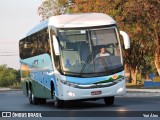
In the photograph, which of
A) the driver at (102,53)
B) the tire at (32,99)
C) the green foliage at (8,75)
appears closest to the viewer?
the driver at (102,53)

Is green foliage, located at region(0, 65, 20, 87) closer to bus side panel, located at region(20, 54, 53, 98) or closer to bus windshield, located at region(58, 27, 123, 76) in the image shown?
bus side panel, located at region(20, 54, 53, 98)

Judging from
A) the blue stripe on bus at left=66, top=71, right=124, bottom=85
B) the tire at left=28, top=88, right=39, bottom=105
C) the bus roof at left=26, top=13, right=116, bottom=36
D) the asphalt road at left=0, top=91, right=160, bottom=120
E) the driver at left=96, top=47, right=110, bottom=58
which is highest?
the bus roof at left=26, top=13, right=116, bottom=36

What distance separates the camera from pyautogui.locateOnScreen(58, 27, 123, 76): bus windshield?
21.6m

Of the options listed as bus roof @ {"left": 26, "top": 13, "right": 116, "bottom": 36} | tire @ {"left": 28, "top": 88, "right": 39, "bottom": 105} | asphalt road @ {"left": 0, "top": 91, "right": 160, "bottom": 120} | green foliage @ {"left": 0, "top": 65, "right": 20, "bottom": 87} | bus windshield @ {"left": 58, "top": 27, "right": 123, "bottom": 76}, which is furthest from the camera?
green foliage @ {"left": 0, "top": 65, "right": 20, "bottom": 87}

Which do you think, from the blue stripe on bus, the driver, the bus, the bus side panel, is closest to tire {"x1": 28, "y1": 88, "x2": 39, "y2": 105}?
the bus side panel

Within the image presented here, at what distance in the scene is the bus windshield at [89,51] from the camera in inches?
850

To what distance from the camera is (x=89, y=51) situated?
21.8m

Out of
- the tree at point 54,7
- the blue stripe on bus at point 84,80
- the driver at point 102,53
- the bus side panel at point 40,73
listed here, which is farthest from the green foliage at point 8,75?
the blue stripe on bus at point 84,80

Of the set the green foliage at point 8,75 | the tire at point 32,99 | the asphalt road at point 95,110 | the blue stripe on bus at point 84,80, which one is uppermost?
the blue stripe on bus at point 84,80

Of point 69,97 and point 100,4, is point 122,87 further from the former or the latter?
point 100,4

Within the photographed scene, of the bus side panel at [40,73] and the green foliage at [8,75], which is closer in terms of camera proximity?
the bus side panel at [40,73]

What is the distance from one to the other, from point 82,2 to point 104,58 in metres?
35.3

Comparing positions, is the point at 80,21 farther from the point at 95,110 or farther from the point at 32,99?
the point at 32,99

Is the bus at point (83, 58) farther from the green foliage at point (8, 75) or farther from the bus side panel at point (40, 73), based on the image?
the green foliage at point (8, 75)
